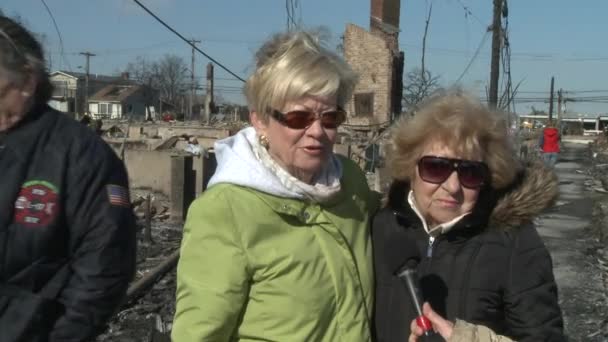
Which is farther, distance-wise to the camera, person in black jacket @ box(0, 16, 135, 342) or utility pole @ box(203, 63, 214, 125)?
utility pole @ box(203, 63, 214, 125)

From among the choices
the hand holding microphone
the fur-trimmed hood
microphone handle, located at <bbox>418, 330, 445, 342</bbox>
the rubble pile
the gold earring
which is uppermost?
the gold earring

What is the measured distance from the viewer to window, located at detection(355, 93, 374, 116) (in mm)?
28031

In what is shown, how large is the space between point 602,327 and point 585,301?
1.02 metres

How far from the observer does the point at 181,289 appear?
6.95 feet

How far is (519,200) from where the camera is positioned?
234 cm

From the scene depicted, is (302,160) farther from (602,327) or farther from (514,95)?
(514,95)

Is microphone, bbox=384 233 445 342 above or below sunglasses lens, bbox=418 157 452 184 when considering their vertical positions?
below

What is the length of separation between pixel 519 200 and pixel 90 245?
1326 mm

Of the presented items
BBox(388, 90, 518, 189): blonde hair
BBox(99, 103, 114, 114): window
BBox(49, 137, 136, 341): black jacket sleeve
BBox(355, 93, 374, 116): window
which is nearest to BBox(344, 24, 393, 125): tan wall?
BBox(355, 93, 374, 116): window

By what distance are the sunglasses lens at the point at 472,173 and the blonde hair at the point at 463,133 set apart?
0.11 ft

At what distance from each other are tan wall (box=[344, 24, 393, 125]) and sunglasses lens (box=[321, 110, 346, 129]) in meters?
25.0

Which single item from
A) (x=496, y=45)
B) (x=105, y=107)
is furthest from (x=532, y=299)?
(x=105, y=107)

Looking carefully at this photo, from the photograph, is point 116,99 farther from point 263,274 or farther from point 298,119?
point 263,274

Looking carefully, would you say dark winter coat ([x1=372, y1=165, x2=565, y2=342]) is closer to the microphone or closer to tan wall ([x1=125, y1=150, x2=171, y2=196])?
the microphone
